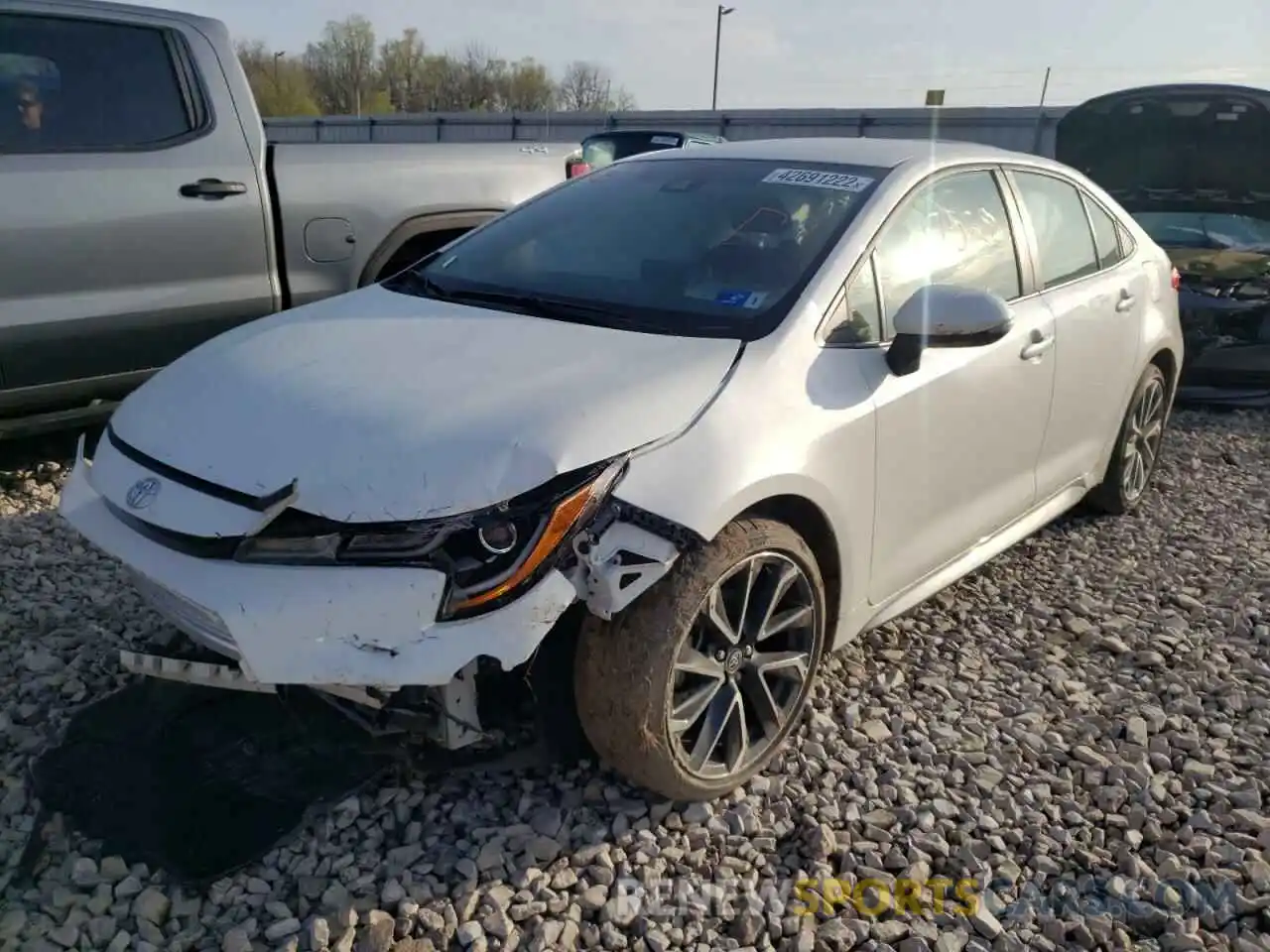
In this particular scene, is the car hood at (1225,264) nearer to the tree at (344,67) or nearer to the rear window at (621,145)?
the rear window at (621,145)

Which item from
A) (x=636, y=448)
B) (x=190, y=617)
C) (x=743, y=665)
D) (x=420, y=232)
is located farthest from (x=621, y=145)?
(x=190, y=617)

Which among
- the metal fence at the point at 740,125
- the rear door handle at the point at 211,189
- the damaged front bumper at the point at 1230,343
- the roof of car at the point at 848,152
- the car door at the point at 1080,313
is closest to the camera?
the roof of car at the point at 848,152

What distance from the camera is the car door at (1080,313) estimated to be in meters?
3.89

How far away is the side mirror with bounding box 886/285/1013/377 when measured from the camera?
116 inches

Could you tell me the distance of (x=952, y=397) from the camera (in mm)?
3219

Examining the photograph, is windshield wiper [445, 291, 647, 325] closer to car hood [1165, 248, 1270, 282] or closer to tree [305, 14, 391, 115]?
car hood [1165, 248, 1270, 282]

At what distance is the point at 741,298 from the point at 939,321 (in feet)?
1.83

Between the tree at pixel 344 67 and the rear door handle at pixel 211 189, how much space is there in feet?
203

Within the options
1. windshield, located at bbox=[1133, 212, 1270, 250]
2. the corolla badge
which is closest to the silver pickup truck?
the corolla badge

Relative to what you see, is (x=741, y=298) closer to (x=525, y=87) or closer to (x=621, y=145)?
(x=621, y=145)

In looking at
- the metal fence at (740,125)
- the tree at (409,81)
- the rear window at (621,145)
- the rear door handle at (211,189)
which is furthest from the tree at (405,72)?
the rear door handle at (211,189)

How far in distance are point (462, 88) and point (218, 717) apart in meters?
65.1

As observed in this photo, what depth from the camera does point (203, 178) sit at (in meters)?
4.65

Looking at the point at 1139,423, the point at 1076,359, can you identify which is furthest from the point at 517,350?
the point at 1139,423
